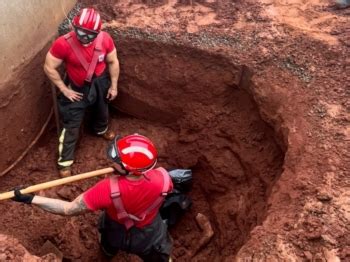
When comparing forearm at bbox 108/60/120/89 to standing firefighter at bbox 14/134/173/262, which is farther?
forearm at bbox 108/60/120/89

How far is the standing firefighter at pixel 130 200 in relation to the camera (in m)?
3.95

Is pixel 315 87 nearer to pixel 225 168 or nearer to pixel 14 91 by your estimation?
pixel 225 168

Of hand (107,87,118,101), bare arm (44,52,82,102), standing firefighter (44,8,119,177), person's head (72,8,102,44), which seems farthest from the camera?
hand (107,87,118,101)

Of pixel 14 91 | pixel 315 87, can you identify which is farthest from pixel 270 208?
pixel 14 91

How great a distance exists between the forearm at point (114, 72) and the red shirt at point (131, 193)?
205 cm

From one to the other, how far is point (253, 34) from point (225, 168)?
5.58ft

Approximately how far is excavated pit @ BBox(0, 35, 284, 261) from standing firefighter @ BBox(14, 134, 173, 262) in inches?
32.4

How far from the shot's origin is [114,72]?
5.92m

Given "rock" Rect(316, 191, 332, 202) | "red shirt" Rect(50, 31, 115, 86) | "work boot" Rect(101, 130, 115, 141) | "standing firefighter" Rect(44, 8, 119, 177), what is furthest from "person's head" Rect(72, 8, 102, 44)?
"rock" Rect(316, 191, 332, 202)

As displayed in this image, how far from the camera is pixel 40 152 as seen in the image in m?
6.33

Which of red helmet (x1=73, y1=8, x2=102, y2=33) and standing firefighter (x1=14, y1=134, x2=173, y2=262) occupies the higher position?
red helmet (x1=73, y1=8, x2=102, y2=33)

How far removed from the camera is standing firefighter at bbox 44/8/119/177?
5336mm

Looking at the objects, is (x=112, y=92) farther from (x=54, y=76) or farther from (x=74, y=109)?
(x=54, y=76)

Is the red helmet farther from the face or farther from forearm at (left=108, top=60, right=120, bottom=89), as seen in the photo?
forearm at (left=108, top=60, right=120, bottom=89)
